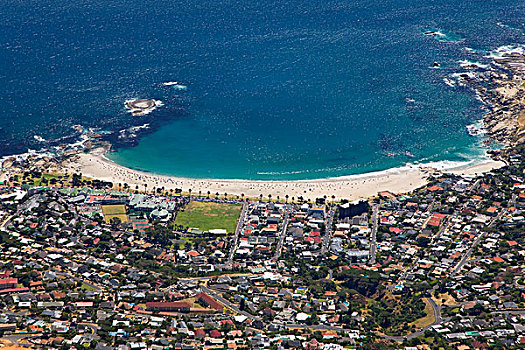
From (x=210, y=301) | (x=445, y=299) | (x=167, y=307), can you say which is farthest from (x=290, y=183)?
(x=167, y=307)

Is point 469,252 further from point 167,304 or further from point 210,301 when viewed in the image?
point 167,304

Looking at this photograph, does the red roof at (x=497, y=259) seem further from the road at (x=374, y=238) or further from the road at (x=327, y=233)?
the road at (x=327, y=233)

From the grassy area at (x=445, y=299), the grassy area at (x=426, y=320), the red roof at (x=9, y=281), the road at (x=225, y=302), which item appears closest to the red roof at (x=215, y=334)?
the road at (x=225, y=302)

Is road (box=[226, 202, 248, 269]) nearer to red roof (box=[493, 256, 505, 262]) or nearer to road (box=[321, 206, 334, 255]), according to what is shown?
road (box=[321, 206, 334, 255])

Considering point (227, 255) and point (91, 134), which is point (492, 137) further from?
point (91, 134)

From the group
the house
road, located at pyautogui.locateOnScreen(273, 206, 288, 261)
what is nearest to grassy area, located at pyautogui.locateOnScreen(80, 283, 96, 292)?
the house

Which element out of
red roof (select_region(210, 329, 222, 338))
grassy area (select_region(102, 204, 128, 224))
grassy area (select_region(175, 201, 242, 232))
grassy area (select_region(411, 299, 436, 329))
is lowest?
grassy area (select_region(411, 299, 436, 329))

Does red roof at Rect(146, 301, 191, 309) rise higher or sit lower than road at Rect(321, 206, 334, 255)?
lower
